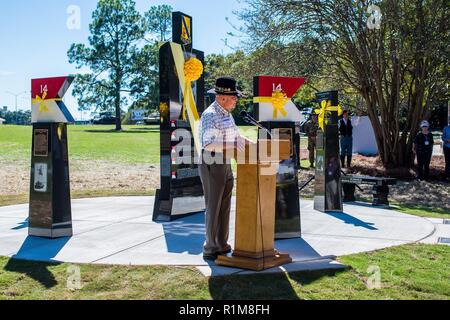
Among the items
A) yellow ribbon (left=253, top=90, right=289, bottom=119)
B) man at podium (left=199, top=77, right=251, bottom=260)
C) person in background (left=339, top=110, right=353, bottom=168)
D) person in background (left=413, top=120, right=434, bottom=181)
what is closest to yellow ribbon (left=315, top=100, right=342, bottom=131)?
yellow ribbon (left=253, top=90, right=289, bottom=119)

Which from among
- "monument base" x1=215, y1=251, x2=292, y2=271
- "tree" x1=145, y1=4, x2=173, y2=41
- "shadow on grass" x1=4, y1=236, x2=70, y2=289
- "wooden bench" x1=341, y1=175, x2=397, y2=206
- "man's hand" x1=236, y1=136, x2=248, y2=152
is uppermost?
"tree" x1=145, y1=4, x2=173, y2=41

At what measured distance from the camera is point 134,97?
5538 cm

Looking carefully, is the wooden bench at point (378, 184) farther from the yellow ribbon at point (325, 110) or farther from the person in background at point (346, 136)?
the person in background at point (346, 136)

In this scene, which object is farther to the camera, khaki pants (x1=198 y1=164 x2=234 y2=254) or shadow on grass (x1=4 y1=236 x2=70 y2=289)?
khaki pants (x1=198 y1=164 x2=234 y2=254)

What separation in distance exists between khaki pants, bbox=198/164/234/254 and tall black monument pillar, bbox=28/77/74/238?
245 centimetres

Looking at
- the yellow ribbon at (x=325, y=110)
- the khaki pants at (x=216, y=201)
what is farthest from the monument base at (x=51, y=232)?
the yellow ribbon at (x=325, y=110)

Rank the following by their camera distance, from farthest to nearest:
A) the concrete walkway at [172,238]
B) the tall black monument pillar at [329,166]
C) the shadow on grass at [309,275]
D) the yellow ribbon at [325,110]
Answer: the tall black monument pillar at [329,166], the yellow ribbon at [325,110], the concrete walkway at [172,238], the shadow on grass at [309,275]

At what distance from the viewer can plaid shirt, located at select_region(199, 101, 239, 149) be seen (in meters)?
5.79

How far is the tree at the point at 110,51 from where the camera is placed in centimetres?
5188

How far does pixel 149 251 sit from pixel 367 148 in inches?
748

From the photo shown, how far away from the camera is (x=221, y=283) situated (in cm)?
531

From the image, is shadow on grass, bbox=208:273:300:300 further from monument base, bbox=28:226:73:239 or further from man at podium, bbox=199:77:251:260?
monument base, bbox=28:226:73:239

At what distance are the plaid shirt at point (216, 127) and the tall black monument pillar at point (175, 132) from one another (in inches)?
131

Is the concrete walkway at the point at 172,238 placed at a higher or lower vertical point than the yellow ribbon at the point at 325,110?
lower
